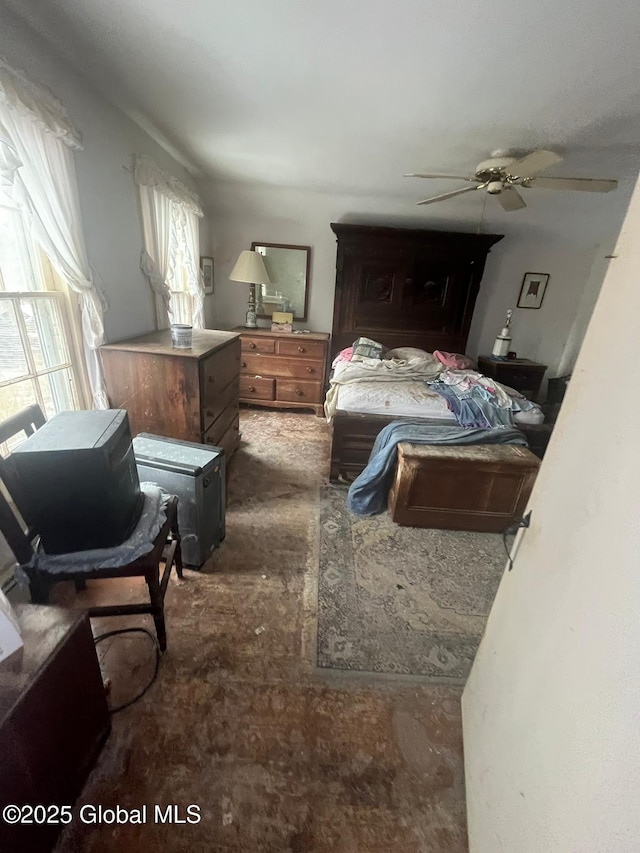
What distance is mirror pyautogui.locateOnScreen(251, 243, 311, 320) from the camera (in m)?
3.85

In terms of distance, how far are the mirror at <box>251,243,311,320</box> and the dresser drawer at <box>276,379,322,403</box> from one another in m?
0.87

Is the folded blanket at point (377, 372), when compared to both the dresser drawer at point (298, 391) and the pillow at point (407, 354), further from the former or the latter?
the dresser drawer at point (298, 391)

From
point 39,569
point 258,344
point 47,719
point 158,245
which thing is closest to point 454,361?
point 258,344

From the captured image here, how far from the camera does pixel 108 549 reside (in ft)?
3.91

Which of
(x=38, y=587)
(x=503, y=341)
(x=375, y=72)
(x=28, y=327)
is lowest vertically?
(x=38, y=587)

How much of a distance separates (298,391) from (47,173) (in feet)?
8.54

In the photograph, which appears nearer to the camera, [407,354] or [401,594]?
[401,594]

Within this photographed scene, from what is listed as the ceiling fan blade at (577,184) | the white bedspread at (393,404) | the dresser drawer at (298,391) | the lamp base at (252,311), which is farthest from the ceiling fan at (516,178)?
the lamp base at (252,311)

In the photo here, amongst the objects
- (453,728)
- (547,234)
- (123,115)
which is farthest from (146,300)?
(547,234)

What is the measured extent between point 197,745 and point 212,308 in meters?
3.91

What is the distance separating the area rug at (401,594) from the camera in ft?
4.66

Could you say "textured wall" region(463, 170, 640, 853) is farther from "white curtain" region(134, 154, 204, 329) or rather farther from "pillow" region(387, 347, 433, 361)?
"pillow" region(387, 347, 433, 361)

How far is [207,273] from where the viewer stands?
12.3 feet

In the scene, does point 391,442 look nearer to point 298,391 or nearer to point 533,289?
point 298,391
